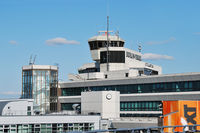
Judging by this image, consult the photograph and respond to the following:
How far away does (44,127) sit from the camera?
64.1 m

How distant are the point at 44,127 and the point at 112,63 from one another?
35.4 metres

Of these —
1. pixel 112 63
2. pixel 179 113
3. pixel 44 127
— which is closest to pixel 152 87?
pixel 112 63

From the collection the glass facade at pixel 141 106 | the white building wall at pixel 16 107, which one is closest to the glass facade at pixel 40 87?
→ the white building wall at pixel 16 107

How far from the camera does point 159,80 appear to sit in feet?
256

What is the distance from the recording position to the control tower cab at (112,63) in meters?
91.5

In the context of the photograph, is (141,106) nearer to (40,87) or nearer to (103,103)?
(103,103)

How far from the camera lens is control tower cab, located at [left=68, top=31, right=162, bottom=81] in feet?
300

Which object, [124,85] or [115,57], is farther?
[115,57]

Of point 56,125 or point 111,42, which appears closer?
point 56,125

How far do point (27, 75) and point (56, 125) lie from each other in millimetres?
31458

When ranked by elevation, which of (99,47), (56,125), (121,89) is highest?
(99,47)

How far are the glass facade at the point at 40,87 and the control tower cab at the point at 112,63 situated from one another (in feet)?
27.9

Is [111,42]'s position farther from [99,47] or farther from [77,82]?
[77,82]

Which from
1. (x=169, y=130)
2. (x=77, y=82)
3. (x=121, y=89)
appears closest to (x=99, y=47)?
(x=77, y=82)
